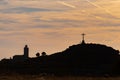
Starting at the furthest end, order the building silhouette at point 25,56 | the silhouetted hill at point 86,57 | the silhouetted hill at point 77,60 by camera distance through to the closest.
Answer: the building silhouette at point 25,56
the silhouetted hill at point 86,57
the silhouetted hill at point 77,60

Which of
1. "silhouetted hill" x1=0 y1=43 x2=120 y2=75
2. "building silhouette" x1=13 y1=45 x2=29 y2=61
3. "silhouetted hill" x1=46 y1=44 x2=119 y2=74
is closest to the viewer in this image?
"silhouetted hill" x1=0 y1=43 x2=120 y2=75

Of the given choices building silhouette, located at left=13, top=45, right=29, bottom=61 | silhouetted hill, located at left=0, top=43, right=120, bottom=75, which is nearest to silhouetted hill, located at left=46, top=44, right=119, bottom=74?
silhouetted hill, located at left=0, top=43, right=120, bottom=75

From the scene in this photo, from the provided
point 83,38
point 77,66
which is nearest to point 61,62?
point 77,66

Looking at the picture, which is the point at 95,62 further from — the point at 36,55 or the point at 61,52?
the point at 36,55

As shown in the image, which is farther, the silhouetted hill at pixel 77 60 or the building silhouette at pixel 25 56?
the building silhouette at pixel 25 56

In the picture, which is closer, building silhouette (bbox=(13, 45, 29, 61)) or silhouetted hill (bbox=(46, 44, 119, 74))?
silhouetted hill (bbox=(46, 44, 119, 74))

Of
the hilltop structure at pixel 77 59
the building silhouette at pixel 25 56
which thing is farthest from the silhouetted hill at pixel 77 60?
the building silhouette at pixel 25 56

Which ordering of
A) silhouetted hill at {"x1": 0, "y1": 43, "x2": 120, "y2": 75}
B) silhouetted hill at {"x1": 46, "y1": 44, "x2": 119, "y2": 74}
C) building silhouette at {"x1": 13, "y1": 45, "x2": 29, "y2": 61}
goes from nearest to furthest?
silhouetted hill at {"x1": 0, "y1": 43, "x2": 120, "y2": 75}, silhouetted hill at {"x1": 46, "y1": 44, "x2": 119, "y2": 74}, building silhouette at {"x1": 13, "y1": 45, "x2": 29, "y2": 61}

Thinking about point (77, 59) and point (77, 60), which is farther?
point (77, 59)

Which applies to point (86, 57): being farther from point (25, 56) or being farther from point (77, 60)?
point (25, 56)

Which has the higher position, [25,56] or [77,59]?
[25,56]

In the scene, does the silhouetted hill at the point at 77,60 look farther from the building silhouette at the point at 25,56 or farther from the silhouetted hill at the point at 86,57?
the building silhouette at the point at 25,56

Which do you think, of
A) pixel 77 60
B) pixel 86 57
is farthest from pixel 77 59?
pixel 86 57

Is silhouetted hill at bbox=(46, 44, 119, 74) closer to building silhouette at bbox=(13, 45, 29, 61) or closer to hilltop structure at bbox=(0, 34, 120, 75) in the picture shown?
hilltop structure at bbox=(0, 34, 120, 75)
